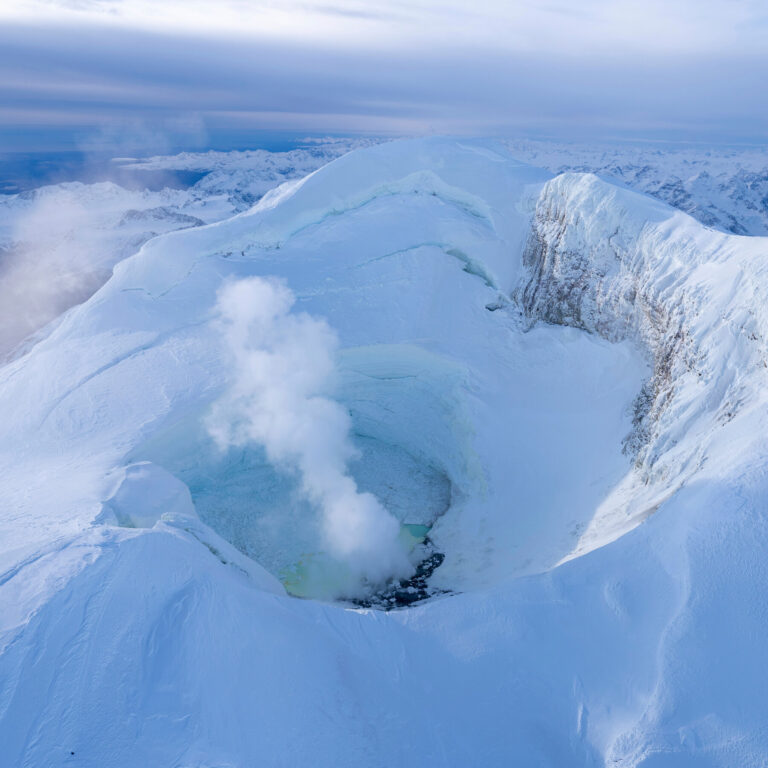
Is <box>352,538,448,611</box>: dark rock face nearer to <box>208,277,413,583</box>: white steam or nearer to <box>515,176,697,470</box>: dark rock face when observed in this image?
<box>208,277,413,583</box>: white steam

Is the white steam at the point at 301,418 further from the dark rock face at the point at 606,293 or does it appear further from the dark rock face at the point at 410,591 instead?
the dark rock face at the point at 606,293

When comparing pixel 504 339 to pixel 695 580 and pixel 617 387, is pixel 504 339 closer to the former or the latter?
pixel 617 387

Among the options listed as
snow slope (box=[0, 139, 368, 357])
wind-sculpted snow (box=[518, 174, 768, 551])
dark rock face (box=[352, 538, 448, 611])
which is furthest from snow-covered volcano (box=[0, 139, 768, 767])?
snow slope (box=[0, 139, 368, 357])

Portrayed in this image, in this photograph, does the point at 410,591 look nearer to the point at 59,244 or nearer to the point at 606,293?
the point at 606,293

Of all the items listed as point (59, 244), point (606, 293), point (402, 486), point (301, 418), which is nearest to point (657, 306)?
point (606, 293)

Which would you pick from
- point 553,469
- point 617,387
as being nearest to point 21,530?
point 553,469
